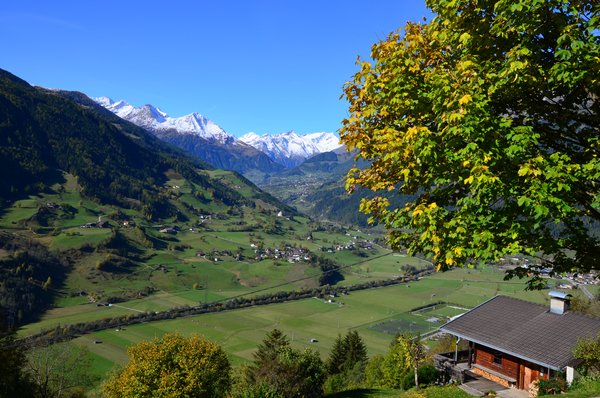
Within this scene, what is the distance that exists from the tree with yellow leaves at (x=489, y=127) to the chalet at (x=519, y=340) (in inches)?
859

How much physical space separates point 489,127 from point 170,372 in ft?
103

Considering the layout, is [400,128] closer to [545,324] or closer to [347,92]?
[347,92]

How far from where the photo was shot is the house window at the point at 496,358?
31.6 m

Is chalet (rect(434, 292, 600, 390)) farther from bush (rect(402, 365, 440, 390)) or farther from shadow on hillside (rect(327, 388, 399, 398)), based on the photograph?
shadow on hillside (rect(327, 388, 399, 398))

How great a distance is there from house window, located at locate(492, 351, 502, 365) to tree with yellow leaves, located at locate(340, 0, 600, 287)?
935 inches

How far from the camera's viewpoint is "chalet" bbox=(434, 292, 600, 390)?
95.0 feet

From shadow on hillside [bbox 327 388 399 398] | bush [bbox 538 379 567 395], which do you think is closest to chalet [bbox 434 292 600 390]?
bush [bbox 538 379 567 395]

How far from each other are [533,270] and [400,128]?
6.04m

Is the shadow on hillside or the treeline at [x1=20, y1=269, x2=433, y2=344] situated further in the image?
the treeline at [x1=20, y1=269, x2=433, y2=344]

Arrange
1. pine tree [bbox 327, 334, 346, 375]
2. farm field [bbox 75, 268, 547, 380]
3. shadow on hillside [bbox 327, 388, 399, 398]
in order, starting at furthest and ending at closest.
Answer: farm field [bbox 75, 268, 547, 380]
pine tree [bbox 327, 334, 346, 375]
shadow on hillside [bbox 327, 388, 399, 398]

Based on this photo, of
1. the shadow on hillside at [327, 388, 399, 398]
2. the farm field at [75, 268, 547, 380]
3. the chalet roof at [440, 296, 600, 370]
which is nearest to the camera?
the chalet roof at [440, 296, 600, 370]

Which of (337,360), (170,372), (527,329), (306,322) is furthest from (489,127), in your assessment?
(306,322)

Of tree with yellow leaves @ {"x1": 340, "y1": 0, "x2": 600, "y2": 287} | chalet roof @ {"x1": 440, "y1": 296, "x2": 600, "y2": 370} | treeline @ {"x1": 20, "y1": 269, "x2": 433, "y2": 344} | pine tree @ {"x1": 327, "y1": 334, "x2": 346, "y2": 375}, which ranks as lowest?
treeline @ {"x1": 20, "y1": 269, "x2": 433, "y2": 344}

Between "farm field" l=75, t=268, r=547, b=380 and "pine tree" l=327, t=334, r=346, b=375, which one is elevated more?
"pine tree" l=327, t=334, r=346, b=375
